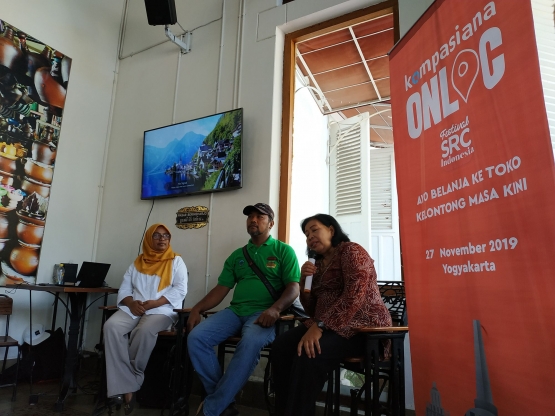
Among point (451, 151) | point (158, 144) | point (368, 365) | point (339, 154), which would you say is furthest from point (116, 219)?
point (451, 151)

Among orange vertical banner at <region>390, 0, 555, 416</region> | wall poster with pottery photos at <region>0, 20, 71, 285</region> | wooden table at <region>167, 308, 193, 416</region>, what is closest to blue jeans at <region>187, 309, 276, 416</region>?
wooden table at <region>167, 308, 193, 416</region>

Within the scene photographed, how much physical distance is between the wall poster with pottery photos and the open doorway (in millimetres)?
2183

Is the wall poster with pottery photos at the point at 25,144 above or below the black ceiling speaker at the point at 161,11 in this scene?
below

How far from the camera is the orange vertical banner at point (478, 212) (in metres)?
1.18

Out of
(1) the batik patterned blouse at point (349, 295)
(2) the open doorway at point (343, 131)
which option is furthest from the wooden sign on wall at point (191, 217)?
(1) the batik patterned blouse at point (349, 295)

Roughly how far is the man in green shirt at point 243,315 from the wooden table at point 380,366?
0.62m

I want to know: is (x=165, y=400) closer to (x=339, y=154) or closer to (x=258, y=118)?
(x=258, y=118)

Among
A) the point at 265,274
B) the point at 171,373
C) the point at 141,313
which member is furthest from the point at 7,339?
the point at 265,274

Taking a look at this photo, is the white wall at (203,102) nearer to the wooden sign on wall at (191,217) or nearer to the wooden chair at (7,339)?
the wooden sign on wall at (191,217)

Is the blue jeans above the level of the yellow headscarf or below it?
below

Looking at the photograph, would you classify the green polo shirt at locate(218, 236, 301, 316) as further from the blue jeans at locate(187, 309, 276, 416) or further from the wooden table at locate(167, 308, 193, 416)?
the wooden table at locate(167, 308, 193, 416)

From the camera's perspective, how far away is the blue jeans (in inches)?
79.4

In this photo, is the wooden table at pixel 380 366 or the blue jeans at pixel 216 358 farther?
the blue jeans at pixel 216 358

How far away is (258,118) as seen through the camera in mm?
3232
